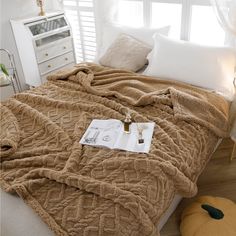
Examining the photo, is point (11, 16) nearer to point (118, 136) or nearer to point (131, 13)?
point (131, 13)

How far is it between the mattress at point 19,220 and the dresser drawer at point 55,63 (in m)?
2.13

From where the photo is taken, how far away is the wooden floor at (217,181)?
1745mm

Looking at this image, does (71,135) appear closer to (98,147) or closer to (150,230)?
(98,147)

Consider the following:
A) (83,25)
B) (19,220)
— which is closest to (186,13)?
(83,25)

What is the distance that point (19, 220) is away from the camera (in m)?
1.18

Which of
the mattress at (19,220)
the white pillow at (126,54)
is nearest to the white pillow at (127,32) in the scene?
the white pillow at (126,54)

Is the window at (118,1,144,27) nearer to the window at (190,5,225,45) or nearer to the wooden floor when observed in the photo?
the window at (190,5,225,45)

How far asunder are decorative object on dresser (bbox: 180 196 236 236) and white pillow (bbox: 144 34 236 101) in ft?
2.67

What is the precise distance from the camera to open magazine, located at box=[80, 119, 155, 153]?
4.94ft

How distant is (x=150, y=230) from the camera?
115 centimetres

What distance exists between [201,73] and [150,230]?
1.35m

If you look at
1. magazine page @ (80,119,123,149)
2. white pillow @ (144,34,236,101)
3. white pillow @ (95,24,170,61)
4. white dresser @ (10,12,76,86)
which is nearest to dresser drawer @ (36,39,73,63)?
white dresser @ (10,12,76,86)

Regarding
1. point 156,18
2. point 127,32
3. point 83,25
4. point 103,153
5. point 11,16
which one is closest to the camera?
point 103,153

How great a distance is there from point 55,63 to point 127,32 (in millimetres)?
1038
